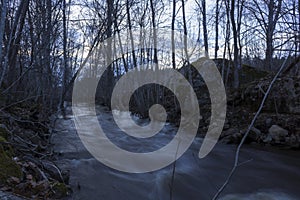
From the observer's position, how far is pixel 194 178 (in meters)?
5.38

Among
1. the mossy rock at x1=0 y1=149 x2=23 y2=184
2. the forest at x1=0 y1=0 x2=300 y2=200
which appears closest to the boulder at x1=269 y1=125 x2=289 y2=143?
the forest at x1=0 y1=0 x2=300 y2=200

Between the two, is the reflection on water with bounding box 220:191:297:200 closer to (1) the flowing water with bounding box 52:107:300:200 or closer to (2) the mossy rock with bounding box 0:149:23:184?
(1) the flowing water with bounding box 52:107:300:200

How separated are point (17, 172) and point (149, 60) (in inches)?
631

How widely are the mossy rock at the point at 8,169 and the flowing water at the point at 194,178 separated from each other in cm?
82

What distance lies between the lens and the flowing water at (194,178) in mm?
4410

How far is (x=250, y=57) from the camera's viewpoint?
25.8m

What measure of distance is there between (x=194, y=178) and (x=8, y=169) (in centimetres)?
337

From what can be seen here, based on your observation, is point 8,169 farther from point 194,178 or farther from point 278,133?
point 278,133

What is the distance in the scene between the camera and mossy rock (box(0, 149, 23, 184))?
119 inches

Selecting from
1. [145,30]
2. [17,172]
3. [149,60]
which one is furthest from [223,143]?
[145,30]

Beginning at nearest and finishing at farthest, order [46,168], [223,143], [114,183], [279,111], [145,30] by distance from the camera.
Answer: [46,168] < [114,183] < [223,143] < [279,111] < [145,30]

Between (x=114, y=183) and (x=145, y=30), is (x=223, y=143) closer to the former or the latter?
(x=114, y=183)

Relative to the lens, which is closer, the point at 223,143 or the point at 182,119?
the point at 223,143

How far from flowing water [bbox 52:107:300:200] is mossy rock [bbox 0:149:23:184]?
82 centimetres
